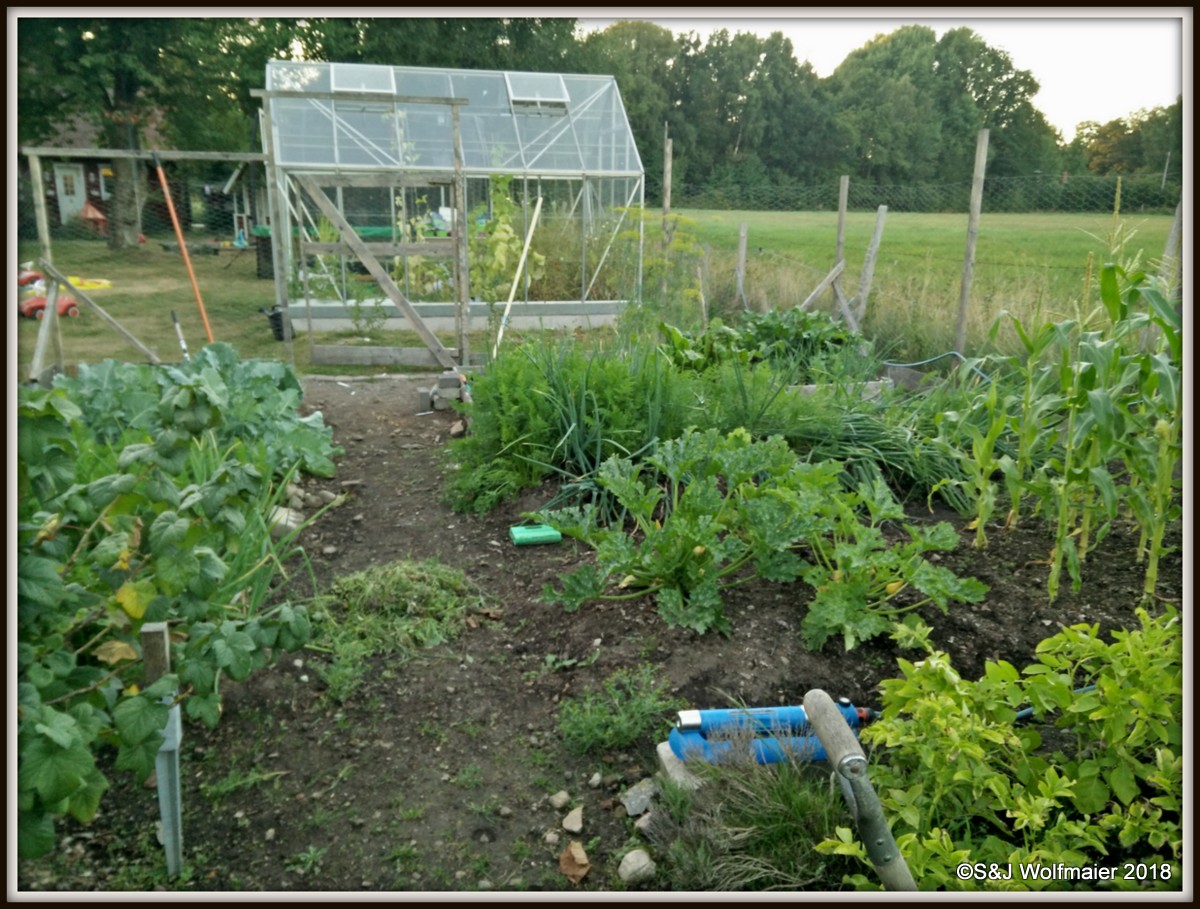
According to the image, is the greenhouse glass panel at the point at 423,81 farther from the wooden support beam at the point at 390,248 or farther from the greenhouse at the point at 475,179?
the wooden support beam at the point at 390,248

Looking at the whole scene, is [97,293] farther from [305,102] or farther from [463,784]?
[463,784]

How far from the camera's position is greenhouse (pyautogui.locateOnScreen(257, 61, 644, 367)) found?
1115 centimetres

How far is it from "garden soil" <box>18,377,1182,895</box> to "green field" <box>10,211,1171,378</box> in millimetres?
3209

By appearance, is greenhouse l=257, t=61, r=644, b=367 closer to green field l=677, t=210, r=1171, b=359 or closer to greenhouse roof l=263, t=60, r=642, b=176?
greenhouse roof l=263, t=60, r=642, b=176

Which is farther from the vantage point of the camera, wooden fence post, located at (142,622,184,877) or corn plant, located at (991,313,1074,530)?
corn plant, located at (991,313,1074,530)

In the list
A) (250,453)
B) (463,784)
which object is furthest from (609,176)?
(463,784)

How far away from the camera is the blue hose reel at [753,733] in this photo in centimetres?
259

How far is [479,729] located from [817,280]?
9291mm

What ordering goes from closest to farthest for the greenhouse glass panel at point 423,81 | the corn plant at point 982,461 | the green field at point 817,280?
the corn plant at point 982,461
the green field at point 817,280
the greenhouse glass panel at point 423,81

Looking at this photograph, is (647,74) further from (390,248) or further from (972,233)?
(972,233)

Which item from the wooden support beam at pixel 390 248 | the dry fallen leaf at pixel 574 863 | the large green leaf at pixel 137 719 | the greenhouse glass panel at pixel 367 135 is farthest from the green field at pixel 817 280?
the large green leaf at pixel 137 719

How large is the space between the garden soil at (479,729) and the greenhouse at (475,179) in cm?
736

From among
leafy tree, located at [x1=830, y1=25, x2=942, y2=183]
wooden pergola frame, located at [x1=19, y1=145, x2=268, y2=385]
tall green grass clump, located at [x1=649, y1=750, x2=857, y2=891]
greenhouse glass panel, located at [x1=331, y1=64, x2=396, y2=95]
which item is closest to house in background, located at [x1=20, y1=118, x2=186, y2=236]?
greenhouse glass panel, located at [x1=331, y1=64, x2=396, y2=95]

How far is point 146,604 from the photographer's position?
84.9 inches
